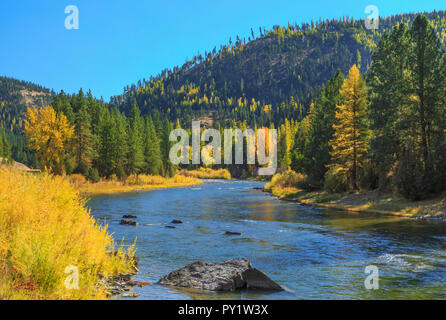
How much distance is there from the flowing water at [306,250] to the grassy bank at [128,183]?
33613 millimetres

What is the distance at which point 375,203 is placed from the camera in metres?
38.5

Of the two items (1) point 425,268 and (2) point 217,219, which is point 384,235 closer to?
(1) point 425,268

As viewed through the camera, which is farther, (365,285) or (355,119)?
(355,119)

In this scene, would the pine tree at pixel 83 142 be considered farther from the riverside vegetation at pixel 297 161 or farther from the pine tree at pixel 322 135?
the pine tree at pixel 322 135

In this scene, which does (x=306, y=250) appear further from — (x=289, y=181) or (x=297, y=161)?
(x=289, y=181)

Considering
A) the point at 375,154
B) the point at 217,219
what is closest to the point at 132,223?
the point at 217,219

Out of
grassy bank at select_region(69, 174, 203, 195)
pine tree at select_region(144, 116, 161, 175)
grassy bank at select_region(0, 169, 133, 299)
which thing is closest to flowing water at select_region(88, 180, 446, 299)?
grassy bank at select_region(0, 169, 133, 299)

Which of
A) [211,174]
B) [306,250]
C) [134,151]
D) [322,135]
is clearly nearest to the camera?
[306,250]

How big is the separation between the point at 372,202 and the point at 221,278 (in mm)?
30020

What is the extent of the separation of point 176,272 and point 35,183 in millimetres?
5808

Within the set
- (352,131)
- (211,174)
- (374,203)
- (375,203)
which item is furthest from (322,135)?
(211,174)

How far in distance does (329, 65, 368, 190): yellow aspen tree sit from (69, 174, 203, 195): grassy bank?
35.0 meters
